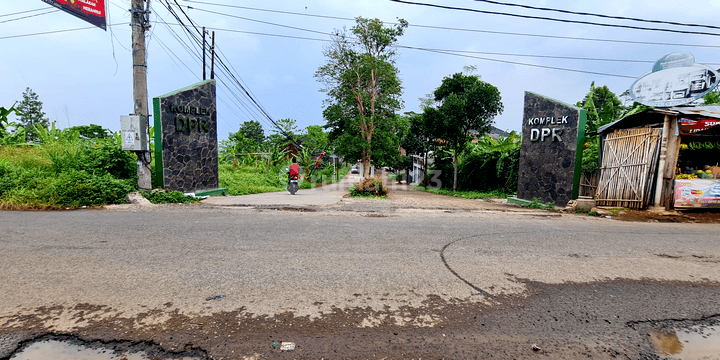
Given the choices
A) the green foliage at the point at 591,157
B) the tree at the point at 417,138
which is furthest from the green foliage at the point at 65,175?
the tree at the point at 417,138

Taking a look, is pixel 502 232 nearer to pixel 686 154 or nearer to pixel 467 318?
pixel 467 318

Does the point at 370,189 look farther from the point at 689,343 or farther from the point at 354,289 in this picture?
the point at 689,343

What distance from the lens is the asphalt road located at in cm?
264

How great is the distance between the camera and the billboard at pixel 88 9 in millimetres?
10370

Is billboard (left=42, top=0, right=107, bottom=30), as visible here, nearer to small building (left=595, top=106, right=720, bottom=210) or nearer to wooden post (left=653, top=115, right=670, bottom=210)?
small building (left=595, top=106, right=720, bottom=210)

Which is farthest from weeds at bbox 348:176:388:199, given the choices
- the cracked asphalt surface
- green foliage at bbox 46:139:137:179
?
green foliage at bbox 46:139:137:179

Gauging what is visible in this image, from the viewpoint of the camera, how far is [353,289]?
3.57 metres

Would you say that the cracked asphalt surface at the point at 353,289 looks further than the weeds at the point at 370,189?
No

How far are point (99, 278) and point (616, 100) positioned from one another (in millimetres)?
32622

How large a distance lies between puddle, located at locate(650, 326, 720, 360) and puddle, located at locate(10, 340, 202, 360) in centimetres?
354

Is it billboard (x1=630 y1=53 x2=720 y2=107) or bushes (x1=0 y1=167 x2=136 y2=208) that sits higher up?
→ billboard (x1=630 y1=53 x2=720 y2=107)

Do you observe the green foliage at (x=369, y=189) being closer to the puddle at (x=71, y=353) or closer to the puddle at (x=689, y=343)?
the puddle at (x=689, y=343)

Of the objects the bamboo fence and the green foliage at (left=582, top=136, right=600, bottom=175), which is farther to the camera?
the green foliage at (left=582, top=136, right=600, bottom=175)

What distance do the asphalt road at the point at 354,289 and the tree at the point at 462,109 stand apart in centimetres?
1454
